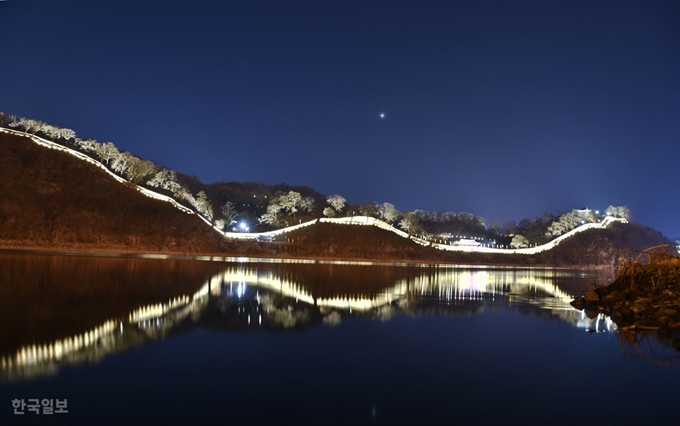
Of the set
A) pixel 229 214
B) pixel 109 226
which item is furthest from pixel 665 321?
pixel 229 214

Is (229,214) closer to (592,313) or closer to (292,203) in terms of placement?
(292,203)

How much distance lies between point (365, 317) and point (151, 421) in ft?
29.6

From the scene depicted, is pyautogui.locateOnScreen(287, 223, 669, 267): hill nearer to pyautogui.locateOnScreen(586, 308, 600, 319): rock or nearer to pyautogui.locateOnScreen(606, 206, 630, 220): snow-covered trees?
pyautogui.locateOnScreen(606, 206, 630, 220): snow-covered trees

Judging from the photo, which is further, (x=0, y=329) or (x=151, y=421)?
(x=0, y=329)

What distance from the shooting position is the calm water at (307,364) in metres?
5.91

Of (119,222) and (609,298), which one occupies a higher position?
(119,222)

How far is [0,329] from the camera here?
907 cm

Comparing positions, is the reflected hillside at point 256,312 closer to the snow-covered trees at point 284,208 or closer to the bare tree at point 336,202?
the snow-covered trees at point 284,208

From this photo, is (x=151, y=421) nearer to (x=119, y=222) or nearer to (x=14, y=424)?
(x=14, y=424)

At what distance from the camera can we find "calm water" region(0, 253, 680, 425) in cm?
591

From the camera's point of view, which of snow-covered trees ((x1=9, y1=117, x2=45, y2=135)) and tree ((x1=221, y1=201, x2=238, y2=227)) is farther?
tree ((x1=221, y1=201, x2=238, y2=227))

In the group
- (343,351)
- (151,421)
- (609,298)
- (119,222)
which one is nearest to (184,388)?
(151,421)

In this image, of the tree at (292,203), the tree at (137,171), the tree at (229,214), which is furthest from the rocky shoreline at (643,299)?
the tree at (292,203)

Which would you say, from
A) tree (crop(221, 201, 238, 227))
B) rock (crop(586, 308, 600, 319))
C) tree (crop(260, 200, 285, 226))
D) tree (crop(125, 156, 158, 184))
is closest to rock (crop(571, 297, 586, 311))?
rock (crop(586, 308, 600, 319))
